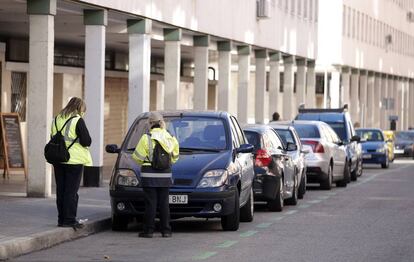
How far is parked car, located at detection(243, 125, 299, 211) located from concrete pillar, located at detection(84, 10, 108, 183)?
4939 mm

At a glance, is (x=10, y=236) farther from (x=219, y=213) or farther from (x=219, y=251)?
(x=219, y=213)

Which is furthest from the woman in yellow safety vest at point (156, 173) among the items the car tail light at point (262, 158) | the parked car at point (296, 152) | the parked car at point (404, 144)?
the parked car at point (404, 144)

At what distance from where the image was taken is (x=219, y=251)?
16.7 metres

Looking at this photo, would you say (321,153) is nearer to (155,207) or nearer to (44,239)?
(155,207)

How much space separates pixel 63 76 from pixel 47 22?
49.5 ft

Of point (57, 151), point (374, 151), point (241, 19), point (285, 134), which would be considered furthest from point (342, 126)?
point (57, 151)

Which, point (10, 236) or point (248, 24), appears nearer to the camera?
point (10, 236)

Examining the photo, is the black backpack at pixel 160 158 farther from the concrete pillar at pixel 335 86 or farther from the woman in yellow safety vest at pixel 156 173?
the concrete pillar at pixel 335 86

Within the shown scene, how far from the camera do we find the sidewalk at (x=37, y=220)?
1627 centimetres

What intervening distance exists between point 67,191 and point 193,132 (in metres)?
2.51

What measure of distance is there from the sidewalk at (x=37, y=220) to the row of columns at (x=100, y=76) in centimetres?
128

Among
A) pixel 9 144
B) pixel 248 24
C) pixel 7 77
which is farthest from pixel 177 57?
pixel 248 24

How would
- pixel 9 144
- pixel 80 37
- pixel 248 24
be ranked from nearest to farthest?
pixel 9 144 < pixel 80 37 < pixel 248 24

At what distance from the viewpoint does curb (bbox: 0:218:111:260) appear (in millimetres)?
15520
